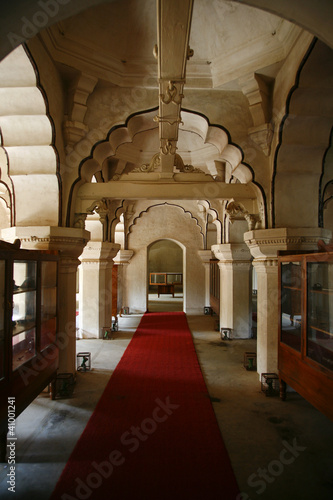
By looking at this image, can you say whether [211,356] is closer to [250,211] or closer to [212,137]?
[250,211]

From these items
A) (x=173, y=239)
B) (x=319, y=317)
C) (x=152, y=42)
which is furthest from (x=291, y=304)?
(x=173, y=239)

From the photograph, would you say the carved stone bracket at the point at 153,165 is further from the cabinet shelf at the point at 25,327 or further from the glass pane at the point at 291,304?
the cabinet shelf at the point at 25,327

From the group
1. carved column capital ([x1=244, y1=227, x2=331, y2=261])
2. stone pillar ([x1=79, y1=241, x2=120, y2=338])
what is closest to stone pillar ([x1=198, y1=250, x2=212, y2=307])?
stone pillar ([x1=79, y1=241, x2=120, y2=338])

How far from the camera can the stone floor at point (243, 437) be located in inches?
112

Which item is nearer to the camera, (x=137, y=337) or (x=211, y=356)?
(x=211, y=356)

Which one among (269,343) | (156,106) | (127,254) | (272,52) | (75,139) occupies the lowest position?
(269,343)

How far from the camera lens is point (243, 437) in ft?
12.0

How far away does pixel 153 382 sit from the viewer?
5332 millimetres

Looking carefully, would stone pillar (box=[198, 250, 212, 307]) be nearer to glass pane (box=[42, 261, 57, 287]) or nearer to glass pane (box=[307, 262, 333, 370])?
glass pane (box=[307, 262, 333, 370])

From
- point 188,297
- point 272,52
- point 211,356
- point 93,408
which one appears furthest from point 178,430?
point 188,297

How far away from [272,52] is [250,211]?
7.75ft

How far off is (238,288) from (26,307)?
592cm

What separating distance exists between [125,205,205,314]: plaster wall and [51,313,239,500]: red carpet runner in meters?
7.07

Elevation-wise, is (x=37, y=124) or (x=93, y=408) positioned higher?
(x=37, y=124)
